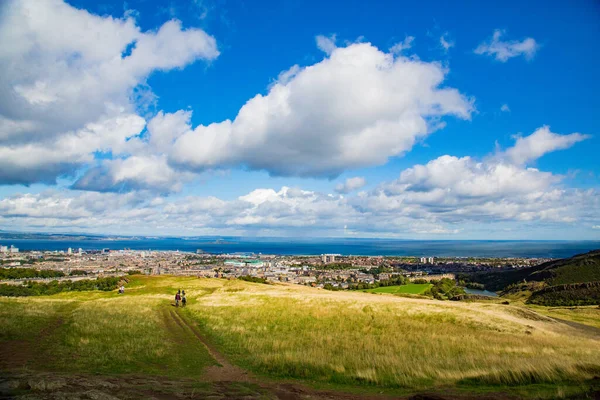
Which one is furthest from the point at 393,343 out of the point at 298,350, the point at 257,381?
the point at 257,381

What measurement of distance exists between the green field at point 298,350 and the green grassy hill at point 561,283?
37.4 m

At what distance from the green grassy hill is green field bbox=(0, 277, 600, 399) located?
37.4 metres

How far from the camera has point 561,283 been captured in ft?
261

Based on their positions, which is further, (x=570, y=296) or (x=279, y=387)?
(x=570, y=296)

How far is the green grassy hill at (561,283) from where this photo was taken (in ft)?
203

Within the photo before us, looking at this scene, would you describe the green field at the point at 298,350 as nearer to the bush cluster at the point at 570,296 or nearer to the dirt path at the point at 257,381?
the dirt path at the point at 257,381

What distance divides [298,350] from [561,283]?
→ 85.8 m

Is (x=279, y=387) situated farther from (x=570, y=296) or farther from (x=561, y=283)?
(x=561, y=283)

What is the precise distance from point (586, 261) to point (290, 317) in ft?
298

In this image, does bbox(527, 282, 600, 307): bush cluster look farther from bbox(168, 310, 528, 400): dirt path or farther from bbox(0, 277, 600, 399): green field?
bbox(168, 310, 528, 400): dirt path

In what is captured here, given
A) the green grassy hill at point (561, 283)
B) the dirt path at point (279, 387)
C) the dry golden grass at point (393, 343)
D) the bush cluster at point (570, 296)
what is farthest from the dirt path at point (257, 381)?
the bush cluster at point (570, 296)

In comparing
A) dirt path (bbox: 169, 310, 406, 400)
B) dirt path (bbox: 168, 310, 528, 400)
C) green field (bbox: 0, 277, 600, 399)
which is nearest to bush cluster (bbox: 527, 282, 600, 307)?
green field (bbox: 0, 277, 600, 399)

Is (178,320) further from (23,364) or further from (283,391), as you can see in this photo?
(283,391)

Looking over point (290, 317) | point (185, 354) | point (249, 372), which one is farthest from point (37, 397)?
point (290, 317)
